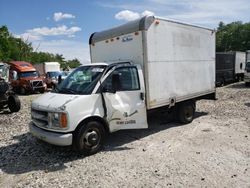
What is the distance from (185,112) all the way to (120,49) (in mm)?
2967

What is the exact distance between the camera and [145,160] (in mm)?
5281

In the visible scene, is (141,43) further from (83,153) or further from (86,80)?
(83,153)

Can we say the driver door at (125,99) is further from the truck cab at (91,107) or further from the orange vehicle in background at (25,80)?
the orange vehicle in background at (25,80)

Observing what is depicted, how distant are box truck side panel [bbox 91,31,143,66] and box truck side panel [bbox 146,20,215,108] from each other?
28 cm

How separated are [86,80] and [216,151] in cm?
337

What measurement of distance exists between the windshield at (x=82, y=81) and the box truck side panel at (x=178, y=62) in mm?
1368

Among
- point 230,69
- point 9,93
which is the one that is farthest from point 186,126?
point 230,69

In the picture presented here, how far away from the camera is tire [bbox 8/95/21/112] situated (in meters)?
11.5

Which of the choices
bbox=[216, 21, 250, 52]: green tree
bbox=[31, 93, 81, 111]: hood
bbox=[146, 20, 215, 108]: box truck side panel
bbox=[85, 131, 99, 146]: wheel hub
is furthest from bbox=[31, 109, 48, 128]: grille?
bbox=[216, 21, 250, 52]: green tree

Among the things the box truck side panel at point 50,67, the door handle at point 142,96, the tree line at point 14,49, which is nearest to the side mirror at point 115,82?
the door handle at point 142,96

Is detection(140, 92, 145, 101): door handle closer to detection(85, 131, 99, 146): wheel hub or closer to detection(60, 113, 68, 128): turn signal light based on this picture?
detection(85, 131, 99, 146): wheel hub

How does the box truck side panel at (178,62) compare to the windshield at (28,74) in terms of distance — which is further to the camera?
the windshield at (28,74)

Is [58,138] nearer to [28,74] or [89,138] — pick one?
[89,138]

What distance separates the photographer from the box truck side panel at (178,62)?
6.59 m
